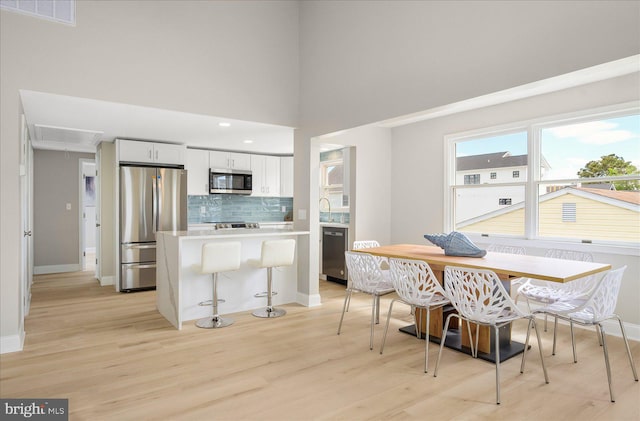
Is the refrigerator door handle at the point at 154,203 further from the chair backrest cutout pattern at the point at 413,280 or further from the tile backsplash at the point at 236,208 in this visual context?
the chair backrest cutout pattern at the point at 413,280

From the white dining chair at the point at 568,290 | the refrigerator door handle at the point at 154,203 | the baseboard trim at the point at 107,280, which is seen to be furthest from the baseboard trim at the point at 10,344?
the white dining chair at the point at 568,290

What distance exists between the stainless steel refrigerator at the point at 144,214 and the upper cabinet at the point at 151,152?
0.56 feet

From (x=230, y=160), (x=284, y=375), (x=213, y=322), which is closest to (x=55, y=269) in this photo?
(x=230, y=160)

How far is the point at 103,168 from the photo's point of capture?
19.5ft

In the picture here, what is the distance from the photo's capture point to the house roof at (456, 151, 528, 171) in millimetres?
4668

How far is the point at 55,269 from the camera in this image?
702 cm

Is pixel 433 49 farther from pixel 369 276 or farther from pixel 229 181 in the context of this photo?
pixel 229 181

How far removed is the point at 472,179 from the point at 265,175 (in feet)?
12.6

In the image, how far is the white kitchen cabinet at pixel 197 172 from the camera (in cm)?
648

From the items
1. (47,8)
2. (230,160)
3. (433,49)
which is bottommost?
(230,160)

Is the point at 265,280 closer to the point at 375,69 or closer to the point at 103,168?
the point at 375,69

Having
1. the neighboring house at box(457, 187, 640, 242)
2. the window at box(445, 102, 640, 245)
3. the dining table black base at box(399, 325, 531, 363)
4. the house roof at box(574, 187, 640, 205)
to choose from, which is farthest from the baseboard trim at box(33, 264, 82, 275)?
the house roof at box(574, 187, 640, 205)

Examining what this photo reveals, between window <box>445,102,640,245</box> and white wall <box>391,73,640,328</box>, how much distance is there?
120 millimetres

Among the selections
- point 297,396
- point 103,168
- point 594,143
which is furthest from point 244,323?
point 594,143
